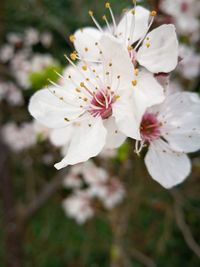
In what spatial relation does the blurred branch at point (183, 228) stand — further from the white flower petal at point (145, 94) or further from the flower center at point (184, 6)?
the white flower petal at point (145, 94)

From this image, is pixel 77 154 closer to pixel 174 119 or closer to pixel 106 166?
pixel 174 119

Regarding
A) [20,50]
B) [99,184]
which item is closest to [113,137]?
[99,184]

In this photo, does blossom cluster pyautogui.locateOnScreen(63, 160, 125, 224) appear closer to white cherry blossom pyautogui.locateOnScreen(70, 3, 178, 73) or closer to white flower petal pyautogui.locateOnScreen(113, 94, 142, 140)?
white cherry blossom pyautogui.locateOnScreen(70, 3, 178, 73)

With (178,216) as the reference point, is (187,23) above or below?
above

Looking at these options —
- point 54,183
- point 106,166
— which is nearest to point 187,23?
point 106,166

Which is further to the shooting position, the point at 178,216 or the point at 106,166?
the point at 106,166

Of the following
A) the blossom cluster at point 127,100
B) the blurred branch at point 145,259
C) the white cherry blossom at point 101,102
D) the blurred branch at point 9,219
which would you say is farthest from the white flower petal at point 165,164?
the blurred branch at point 9,219

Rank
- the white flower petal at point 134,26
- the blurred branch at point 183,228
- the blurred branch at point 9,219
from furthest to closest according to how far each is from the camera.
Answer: the blurred branch at point 9,219
the blurred branch at point 183,228
the white flower petal at point 134,26
